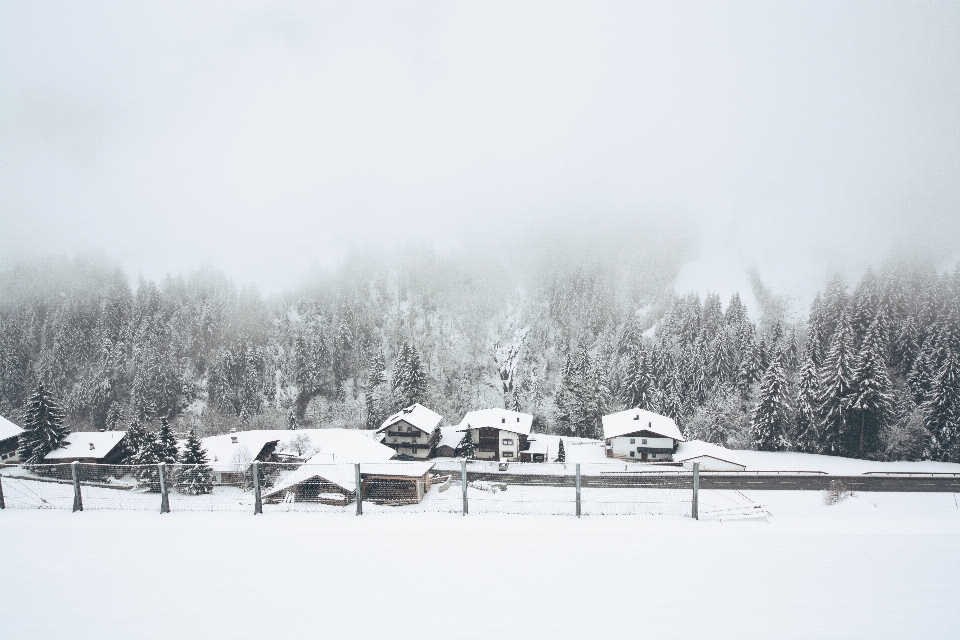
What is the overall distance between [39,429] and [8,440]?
5.69m

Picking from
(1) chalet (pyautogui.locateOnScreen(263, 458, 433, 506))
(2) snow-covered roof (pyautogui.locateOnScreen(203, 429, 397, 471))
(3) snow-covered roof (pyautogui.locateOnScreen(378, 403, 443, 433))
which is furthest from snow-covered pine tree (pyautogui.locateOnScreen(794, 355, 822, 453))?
(1) chalet (pyautogui.locateOnScreen(263, 458, 433, 506))

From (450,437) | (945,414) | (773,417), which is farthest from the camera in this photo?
(450,437)

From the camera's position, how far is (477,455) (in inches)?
1688

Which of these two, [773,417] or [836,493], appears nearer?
[836,493]

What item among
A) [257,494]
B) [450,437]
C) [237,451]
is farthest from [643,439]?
[257,494]

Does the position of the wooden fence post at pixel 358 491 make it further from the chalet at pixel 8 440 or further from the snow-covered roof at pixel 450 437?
the chalet at pixel 8 440

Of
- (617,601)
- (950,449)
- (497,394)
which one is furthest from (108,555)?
(497,394)

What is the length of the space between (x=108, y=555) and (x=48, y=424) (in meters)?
45.4

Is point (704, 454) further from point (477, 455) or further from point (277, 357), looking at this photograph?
point (277, 357)

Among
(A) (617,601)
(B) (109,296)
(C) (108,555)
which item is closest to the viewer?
(A) (617,601)

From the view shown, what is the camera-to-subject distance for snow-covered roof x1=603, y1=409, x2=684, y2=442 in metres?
39.0

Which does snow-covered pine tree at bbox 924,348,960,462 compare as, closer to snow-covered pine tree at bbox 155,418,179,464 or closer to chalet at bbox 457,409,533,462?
chalet at bbox 457,409,533,462

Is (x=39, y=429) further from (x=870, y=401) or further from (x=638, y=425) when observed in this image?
(x=870, y=401)

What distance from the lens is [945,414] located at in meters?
38.7
